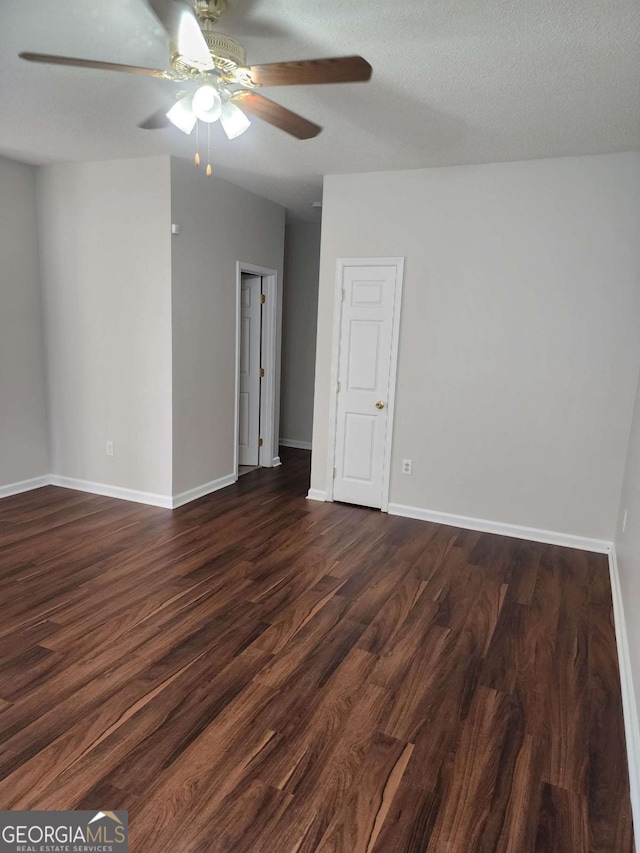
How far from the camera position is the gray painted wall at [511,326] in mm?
3645

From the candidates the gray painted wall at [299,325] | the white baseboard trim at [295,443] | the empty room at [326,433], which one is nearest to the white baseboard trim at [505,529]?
the empty room at [326,433]

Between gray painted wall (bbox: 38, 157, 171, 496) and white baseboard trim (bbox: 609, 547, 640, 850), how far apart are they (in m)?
3.30

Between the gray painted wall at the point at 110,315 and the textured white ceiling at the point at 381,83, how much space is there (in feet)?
1.26

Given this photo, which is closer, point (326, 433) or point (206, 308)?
point (206, 308)

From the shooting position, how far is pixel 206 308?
4586 millimetres

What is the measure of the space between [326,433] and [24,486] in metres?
2.73

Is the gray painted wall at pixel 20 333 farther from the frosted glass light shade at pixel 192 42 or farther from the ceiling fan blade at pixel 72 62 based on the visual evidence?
the frosted glass light shade at pixel 192 42

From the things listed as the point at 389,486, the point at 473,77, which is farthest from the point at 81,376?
the point at 473,77

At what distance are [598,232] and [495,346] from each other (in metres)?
0.99

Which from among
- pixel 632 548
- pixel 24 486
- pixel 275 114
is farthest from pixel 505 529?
pixel 24 486

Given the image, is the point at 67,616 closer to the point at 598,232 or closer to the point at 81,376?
the point at 81,376

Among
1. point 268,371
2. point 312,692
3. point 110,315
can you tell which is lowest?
point 312,692

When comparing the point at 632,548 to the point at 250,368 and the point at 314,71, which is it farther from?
the point at 250,368

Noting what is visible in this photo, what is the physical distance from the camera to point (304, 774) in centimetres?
182
